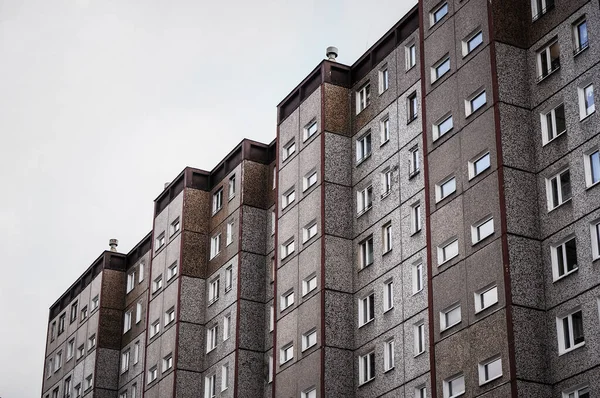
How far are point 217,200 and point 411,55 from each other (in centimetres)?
2067

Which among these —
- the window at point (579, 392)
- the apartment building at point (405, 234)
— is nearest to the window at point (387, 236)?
the apartment building at point (405, 234)

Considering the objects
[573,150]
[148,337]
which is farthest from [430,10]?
[148,337]

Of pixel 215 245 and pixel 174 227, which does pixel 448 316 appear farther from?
pixel 174 227

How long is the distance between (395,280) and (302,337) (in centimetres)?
661

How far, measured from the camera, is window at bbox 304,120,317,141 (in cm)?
6888

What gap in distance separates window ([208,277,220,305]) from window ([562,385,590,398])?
32706 millimetres

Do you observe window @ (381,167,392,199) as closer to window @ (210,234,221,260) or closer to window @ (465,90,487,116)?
window @ (465,90,487,116)

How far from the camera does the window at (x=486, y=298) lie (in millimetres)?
50219

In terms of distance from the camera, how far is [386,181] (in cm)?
6353

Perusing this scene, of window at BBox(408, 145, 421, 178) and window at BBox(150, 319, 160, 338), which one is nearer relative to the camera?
window at BBox(408, 145, 421, 178)

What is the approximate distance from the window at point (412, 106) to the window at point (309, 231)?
792 cm

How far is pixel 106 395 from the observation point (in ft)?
289

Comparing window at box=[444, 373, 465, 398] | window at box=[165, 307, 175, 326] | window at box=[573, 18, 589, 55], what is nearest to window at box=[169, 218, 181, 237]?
window at box=[165, 307, 175, 326]

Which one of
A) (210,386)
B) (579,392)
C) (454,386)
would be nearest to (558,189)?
(579,392)
